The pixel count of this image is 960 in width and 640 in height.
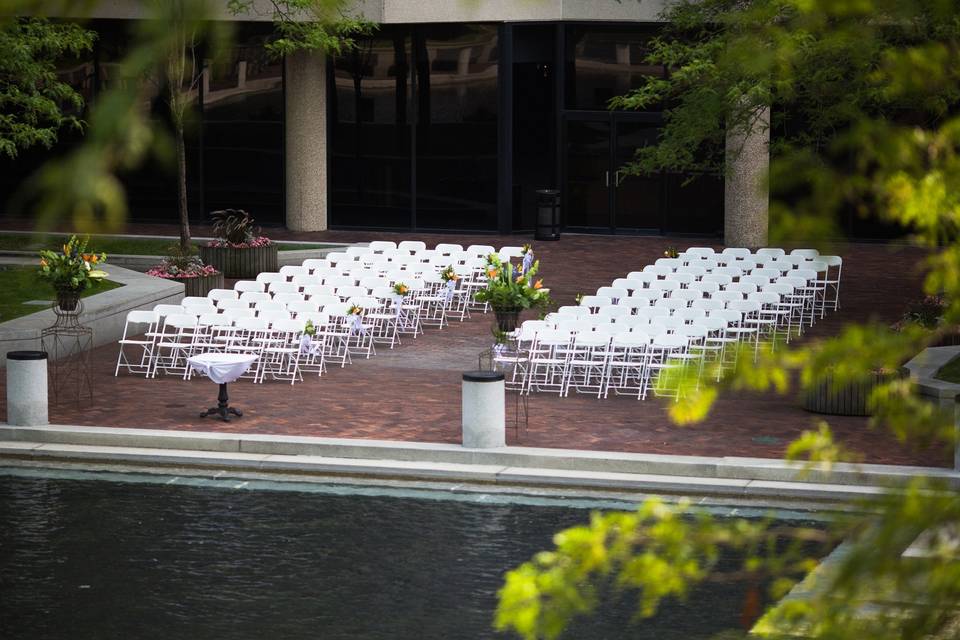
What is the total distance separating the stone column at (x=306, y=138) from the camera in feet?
115

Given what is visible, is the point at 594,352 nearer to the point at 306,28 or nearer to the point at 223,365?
the point at 223,365

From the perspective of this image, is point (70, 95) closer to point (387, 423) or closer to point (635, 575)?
point (387, 423)

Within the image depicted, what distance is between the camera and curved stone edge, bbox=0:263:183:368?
65.6 ft

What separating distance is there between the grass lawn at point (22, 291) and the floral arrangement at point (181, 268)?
1213mm

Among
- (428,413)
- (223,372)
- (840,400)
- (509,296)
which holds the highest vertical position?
(509,296)

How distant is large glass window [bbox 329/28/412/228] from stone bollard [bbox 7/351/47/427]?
19.8 metres

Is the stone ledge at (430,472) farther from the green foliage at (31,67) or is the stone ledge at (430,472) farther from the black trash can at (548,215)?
the black trash can at (548,215)

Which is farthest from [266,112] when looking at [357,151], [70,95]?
[70,95]

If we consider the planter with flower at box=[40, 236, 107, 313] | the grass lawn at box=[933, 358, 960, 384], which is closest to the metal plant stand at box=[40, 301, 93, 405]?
the planter with flower at box=[40, 236, 107, 313]

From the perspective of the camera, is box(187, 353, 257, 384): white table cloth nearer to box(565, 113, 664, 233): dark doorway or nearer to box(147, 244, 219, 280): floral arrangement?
box(147, 244, 219, 280): floral arrangement

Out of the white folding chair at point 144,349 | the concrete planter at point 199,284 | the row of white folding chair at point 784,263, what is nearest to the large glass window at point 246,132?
the concrete planter at point 199,284

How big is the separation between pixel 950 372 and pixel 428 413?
6.23 m

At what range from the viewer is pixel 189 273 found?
25.7 meters

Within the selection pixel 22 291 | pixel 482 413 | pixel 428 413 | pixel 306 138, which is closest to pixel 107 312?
pixel 22 291
